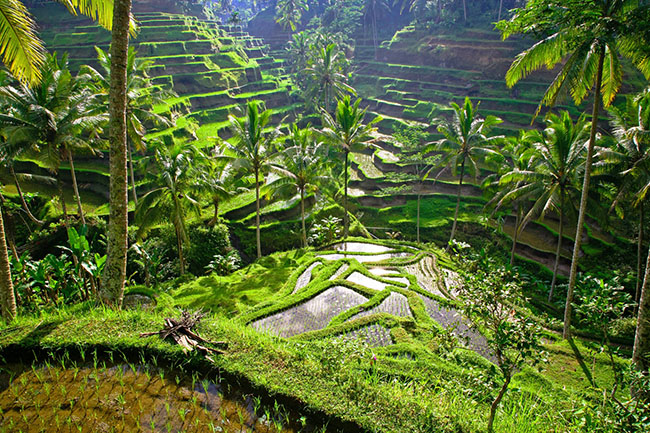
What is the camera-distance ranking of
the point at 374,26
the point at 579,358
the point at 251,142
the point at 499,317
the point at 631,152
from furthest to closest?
the point at 374,26
the point at 251,142
the point at 631,152
the point at 579,358
the point at 499,317

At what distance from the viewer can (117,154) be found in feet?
19.6

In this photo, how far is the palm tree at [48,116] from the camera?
10867mm

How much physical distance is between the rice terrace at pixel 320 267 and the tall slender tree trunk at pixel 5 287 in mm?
48

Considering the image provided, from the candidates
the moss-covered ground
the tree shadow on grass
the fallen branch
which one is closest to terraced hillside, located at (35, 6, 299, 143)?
the moss-covered ground

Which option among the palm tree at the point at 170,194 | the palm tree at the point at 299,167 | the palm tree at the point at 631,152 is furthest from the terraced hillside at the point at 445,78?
the palm tree at the point at 170,194

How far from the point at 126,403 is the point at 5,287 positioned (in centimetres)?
360

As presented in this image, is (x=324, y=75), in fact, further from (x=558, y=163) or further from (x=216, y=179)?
(x=558, y=163)

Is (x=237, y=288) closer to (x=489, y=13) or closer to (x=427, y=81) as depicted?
(x=427, y=81)

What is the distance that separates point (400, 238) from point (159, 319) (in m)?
18.3

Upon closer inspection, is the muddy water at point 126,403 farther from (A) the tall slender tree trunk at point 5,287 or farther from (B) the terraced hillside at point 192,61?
(B) the terraced hillside at point 192,61

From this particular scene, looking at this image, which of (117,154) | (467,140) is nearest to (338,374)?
(117,154)

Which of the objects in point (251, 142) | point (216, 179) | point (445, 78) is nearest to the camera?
point (251, 142)

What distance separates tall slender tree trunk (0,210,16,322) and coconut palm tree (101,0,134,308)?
4.84ft

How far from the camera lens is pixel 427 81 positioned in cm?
3991
